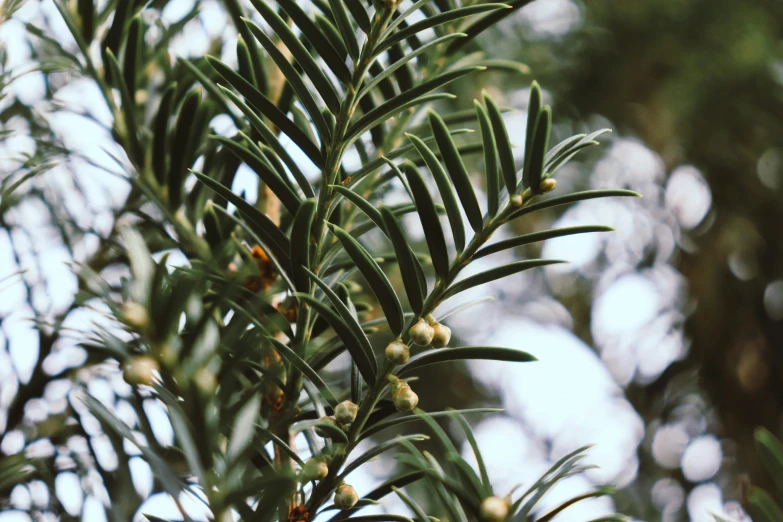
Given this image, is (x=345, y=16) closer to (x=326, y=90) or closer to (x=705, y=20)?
(x=326, y=90)

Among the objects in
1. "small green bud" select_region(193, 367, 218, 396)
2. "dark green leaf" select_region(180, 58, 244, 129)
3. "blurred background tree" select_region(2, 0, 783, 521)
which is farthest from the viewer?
"blurred background tree" select_region(2, 0, 783, 521)

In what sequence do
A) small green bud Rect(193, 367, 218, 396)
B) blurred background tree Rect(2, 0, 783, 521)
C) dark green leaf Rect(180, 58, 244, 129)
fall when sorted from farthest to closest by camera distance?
blurred background tree Rect(2, 0, 783, 521)
dark green leaf Rect(180, 58, 244, 129)
small green bud Rect(193, 367, 218, 396)

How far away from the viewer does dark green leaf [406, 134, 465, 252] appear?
23cm

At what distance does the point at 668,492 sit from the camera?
1388 mm

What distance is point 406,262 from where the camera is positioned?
0.23 meters

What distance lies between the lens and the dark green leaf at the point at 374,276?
0.73 ft

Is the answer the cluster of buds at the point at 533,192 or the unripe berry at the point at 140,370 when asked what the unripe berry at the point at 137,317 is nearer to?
the unripe berry at the point at 140,370

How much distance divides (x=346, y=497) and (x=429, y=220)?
105 millimetres

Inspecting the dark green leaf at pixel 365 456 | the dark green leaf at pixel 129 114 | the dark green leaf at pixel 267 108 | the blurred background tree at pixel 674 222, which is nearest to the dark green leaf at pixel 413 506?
the dark green leaf at pixel 365 456

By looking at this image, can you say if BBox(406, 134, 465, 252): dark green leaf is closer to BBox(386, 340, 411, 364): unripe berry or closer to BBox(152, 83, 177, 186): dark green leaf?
BBox(386, 340, 411, 364): unripe berry

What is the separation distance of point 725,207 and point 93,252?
1622mm

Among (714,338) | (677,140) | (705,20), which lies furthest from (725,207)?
(705,20)

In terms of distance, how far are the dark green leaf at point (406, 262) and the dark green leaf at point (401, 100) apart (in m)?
0.05

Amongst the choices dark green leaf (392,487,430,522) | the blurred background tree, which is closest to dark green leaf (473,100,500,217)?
dark green leaf (392,487,430,522)
